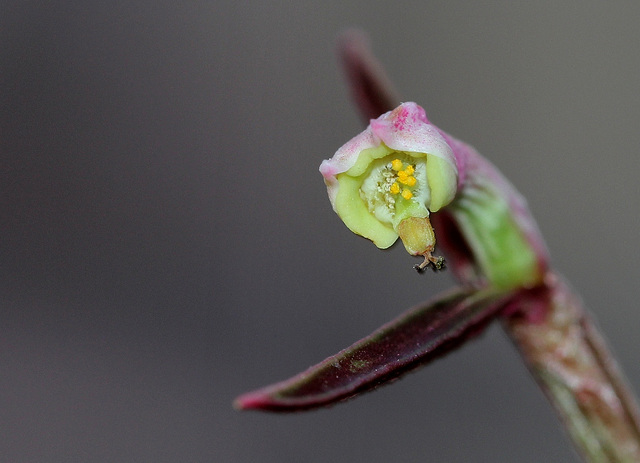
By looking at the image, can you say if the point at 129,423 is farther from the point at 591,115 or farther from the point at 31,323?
the point at 591,115

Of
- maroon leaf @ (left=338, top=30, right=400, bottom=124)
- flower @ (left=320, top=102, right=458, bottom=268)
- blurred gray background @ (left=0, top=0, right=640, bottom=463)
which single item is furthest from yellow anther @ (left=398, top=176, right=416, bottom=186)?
blurred gray background @ (left=0, top=0, right=640, bottom=463)

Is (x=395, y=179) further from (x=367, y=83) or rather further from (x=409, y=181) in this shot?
(x=367, y=83)

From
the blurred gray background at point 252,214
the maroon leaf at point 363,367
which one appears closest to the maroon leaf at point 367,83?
the maroon leaf at point 363,367

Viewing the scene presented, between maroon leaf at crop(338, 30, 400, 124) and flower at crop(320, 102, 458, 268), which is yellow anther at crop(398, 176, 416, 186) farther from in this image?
maroon leaf at crop(338, 30, 400, 124)

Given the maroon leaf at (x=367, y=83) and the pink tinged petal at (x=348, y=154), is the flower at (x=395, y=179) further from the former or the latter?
the maroon leaf at (x=367, y=83)

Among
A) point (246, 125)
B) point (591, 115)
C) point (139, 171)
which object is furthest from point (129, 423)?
point (591, 115)

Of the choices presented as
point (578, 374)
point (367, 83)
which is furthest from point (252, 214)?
point (578, 374)
